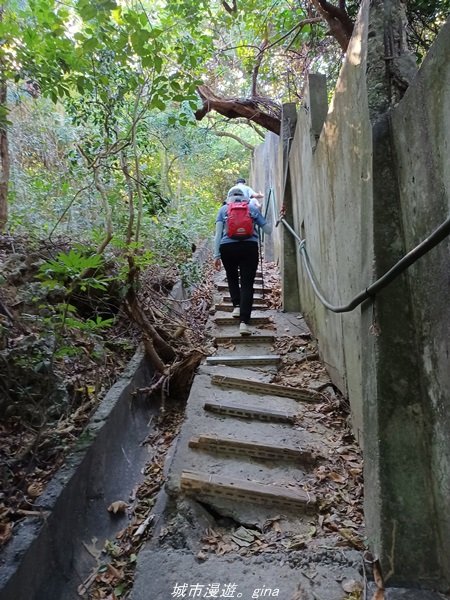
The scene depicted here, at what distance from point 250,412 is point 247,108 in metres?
6.54

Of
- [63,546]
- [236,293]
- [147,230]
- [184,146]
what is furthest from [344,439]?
[184,146]

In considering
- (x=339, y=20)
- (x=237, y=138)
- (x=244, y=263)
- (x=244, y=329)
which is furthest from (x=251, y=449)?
(x=237, y=138)

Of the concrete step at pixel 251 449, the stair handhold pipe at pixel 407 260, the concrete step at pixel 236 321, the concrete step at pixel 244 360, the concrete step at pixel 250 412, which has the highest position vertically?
the stair handhold pipe at pixel 407 260

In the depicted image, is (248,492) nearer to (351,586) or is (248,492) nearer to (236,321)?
(351,586)

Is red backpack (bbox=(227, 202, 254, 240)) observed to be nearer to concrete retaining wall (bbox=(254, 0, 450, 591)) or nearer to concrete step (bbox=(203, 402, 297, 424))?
concrete step (bbox=(203, 402, 297, 424))

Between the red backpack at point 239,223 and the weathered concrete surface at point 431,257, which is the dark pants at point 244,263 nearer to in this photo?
the red backpack at point 239,223

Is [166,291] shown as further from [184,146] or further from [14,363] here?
[184,146]

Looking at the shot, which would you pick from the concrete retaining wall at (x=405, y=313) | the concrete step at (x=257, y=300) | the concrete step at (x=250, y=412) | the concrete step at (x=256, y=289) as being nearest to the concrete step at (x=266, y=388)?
the concrete step at (x=250, y=412)

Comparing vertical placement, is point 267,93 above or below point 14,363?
above

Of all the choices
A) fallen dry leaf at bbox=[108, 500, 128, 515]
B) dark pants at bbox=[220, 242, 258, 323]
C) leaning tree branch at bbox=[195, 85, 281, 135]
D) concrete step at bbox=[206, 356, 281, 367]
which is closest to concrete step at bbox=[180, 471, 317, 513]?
fallen dry leaf at bbox=[108, 500, 128, 515]

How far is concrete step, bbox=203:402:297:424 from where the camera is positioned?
373cm

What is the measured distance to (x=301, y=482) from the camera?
299 centimetres

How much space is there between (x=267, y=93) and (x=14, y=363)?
927cm

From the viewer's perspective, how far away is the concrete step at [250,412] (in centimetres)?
373
